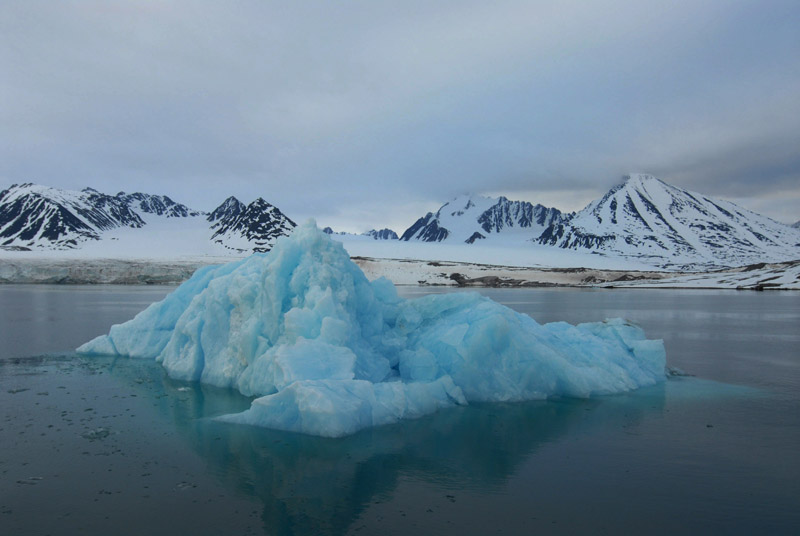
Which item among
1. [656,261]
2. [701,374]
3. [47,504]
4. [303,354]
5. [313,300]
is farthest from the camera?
[656,261]

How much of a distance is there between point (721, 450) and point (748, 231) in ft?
531

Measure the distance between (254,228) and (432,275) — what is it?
45.7 metres

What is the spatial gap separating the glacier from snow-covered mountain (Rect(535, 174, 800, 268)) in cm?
10022

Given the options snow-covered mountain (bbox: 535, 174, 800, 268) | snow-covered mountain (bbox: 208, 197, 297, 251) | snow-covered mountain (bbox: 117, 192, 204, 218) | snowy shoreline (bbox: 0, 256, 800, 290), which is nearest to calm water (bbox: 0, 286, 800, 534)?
snowy shoreline (bbox: 0, 256, 800, 290)

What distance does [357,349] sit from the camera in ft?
27.6

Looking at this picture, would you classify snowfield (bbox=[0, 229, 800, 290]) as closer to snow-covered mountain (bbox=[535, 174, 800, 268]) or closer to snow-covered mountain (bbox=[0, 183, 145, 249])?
snow-covered mountain (bbox=[0, 183, 145, 249])

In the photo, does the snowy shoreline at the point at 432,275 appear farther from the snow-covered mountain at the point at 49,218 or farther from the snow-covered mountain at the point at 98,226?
the snow-covered mountain at the point at 49,218

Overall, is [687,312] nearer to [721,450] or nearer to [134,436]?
[721,450]

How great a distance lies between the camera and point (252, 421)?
662 centimetres

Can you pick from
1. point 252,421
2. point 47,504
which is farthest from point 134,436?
point 47,504

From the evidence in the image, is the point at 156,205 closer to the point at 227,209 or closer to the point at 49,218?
the point at 227,209

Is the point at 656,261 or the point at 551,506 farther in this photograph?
the point at 656,261

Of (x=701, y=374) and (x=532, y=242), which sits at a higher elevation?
(x=532, y=242)

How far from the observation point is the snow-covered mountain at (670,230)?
117688mm
